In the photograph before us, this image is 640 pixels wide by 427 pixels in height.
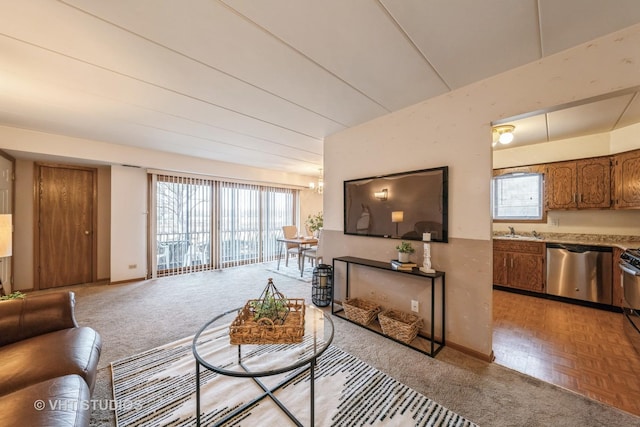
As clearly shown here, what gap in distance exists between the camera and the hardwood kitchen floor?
1.76m

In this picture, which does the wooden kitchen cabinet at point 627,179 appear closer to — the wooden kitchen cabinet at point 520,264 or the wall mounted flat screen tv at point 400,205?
the wooden kitchen cabinet at point 520,264

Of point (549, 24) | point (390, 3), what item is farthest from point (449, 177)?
point (390, 3)

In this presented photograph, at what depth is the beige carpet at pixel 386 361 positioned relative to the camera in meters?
1.51

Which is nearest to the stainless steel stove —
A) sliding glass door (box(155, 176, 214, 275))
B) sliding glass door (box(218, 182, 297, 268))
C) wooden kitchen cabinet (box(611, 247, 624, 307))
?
wooden kitchen cabinet (box(611, 247, 624, 307))

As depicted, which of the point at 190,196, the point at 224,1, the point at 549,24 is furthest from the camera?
the point at 190,196

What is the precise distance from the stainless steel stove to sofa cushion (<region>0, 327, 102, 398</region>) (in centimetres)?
444

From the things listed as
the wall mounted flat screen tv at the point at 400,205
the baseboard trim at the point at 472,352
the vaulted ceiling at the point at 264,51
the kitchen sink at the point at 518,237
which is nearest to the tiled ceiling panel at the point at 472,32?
the vaulted ceiling at the point at 264,51

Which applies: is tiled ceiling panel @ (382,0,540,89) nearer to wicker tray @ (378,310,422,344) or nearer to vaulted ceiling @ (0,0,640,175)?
vaulted ceiling @ (0,0,640,175)

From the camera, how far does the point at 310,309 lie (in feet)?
6.79

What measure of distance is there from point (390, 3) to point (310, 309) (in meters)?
2.22

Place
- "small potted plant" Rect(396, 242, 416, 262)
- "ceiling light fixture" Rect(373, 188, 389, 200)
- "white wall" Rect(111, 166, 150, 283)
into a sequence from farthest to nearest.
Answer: "white wall" Rect(111, 166, 150, 283), "ceiling light fixture" Rect(373, 188, 389, 200), "small potted plant" Rect(396, 242, 416, 262)

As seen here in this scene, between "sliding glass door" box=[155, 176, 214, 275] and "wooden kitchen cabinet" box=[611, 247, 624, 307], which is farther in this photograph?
"sliding glass door" box=[155, 176, 214, 275]

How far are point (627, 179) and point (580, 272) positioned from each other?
4.37 feet

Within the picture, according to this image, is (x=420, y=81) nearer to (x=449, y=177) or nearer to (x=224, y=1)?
(x=449, y=177)
